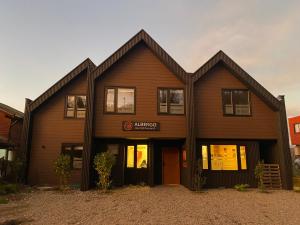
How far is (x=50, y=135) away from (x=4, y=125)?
19.6ft

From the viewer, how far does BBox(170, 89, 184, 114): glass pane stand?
13945 millimetres

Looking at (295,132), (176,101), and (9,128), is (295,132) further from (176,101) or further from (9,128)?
(9,128)

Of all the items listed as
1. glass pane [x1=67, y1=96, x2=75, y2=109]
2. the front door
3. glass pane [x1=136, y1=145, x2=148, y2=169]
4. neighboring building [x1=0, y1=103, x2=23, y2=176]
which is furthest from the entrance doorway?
neighboring building [x1=0, y1=103, x2=23, y2=176]

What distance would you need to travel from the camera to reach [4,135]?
55.3 feet

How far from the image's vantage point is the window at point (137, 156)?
1464 centimetres

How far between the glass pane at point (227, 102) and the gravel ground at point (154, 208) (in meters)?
5.37

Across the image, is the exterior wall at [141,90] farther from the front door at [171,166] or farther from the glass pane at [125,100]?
the front door at [171,166]

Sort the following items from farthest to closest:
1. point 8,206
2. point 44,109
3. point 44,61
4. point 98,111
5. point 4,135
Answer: point 44,61 → point 4,135 → point 44,109 → point 98,111 → point 8,206

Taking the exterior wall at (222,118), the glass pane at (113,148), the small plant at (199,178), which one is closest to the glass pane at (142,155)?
the glass pane at (113,148)

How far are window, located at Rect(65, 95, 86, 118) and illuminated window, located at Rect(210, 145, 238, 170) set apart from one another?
9.47 metres

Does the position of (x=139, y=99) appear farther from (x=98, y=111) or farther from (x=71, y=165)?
(x=71, y=165)

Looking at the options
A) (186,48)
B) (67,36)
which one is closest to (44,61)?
(67,36)

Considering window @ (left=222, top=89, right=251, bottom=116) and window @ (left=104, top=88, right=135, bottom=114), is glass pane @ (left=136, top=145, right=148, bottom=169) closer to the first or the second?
window @ (left=104, top=88, right=135, bottom=114)

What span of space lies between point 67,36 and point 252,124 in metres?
16.6
